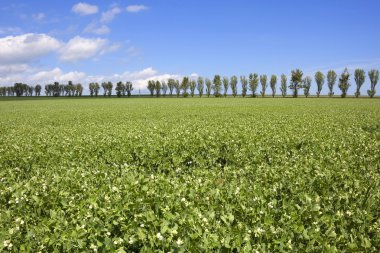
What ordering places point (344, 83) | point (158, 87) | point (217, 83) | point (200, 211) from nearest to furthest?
point (200, 211)
point (344, 83)
point (217, 83)
point (158, 87)

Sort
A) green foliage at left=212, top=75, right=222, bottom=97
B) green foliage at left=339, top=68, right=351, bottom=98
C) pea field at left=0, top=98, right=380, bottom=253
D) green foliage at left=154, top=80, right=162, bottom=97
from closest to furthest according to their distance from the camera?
pea field at left=0, top=98, right=380, bottom=253 → green foliage at left=339, top=68, right=351, bottom=98 → green foliage at left=212, top=75, right=222, bottom=97 → green foliage at left=154, top=80, right=162, bottom=97

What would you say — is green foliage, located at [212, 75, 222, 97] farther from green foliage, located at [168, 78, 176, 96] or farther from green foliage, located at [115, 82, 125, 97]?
green foliage, located at [115, 82, 125, 97]

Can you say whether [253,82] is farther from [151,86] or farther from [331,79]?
[151,86]

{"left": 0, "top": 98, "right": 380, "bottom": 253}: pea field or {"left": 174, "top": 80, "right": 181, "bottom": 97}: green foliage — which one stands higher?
{"left": 174, "top": 80, "right": 181, "bottom": 97}: green foliage

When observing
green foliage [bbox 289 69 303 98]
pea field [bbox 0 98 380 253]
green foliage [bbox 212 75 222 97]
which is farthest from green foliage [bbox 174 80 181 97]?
pea field [bbox 0 98 380 253]

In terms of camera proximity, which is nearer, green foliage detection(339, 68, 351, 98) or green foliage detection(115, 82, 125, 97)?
green foliage detection(339, 68, 351, 98)

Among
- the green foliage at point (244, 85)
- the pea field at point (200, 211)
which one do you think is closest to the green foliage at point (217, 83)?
the green foliage at point (244, 85)

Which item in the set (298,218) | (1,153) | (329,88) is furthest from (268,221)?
(329,88)

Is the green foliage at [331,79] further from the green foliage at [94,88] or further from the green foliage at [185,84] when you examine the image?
the green foliage at [94,88]

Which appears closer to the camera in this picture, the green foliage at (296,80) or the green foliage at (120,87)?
the green foliage at (296,80)

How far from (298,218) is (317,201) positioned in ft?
2.75

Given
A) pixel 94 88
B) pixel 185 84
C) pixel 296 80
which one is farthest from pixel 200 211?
pixel 94 88

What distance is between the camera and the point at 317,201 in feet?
18.5

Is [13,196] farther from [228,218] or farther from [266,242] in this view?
[266,242]
